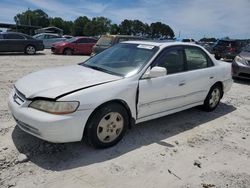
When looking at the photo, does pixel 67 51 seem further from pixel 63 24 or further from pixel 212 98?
pixel 63 24

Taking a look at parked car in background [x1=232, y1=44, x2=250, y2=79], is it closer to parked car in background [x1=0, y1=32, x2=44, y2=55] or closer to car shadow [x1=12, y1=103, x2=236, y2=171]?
car shadow [x1=12, y1=103, x2=236, y2=171]

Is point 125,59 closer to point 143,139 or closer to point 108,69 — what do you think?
point 108,69

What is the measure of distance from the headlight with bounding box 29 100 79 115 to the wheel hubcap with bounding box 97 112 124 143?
501 millimetres

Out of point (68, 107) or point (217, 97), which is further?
point (217, 97)

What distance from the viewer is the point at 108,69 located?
14.1 ft

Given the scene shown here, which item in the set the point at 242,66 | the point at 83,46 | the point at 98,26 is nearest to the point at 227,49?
the point at 242,66

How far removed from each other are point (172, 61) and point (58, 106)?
2.30 meters

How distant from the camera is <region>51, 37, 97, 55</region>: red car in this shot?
1811cm

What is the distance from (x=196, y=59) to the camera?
5.27 m

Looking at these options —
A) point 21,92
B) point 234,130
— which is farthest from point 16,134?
point 234,130

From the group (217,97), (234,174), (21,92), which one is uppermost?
(21,92)

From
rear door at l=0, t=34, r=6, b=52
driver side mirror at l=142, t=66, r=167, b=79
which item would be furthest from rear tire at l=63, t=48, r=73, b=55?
driver side mirror at l=142, t=66, r=167, b=79

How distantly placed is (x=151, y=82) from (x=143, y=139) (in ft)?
3.02

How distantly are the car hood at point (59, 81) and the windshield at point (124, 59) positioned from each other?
0.76 feet
